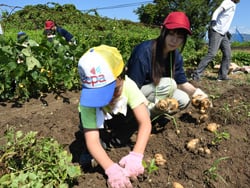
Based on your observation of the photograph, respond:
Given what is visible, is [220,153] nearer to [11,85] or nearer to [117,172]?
[117,172]

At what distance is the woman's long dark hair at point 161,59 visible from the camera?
8.31 feet

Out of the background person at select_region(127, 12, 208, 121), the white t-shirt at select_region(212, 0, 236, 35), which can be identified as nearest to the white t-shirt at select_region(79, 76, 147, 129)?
the background person at select_region(127, 12, 208, 121)

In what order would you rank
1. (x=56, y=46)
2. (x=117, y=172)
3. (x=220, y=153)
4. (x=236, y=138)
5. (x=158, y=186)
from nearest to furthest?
(x=117, y=172) < (x=158, y=186) < (x=220, y=153) < (x=236, y=138) < (x=56, y=46)

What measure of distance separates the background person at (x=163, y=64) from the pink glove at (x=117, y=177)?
0.96m

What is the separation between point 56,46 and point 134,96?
6.74 feet

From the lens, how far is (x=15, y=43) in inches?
139

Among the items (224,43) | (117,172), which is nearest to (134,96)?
(117,172)

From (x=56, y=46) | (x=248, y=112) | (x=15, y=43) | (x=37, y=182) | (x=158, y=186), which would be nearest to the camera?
(x=37, y=182)

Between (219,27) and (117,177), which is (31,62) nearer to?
(117,177)

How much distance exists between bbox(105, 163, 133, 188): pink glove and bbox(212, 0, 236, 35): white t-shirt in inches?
163

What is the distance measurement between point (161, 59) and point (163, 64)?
71 millimetres

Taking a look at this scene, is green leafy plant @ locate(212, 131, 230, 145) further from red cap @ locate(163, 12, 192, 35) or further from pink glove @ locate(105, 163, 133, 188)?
pink glove @ locate(105, 163, 133, 188)

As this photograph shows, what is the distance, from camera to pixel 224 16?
17.7 ft

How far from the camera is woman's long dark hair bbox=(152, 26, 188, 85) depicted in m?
2.53
